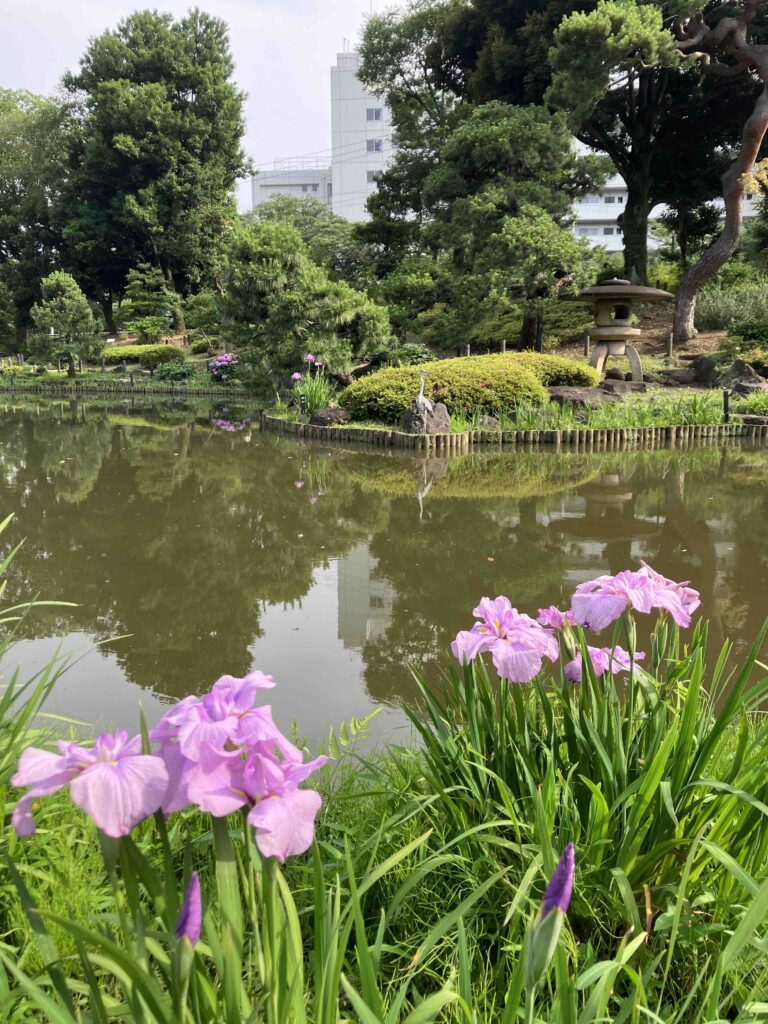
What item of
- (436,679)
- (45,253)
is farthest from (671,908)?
(45,253)

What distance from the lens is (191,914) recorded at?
615 millimetres

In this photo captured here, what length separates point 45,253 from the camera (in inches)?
1200

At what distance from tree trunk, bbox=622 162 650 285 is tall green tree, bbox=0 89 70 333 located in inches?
819

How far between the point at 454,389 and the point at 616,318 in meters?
5.14

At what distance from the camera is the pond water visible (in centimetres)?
351

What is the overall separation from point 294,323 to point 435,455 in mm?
5097

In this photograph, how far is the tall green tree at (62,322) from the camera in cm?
2288

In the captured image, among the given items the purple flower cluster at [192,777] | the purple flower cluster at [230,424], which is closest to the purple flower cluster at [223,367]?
the purple flower cluster at [230,424]

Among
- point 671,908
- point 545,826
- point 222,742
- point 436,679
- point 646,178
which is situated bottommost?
point 436,679

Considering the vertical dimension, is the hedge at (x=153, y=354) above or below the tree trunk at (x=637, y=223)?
below

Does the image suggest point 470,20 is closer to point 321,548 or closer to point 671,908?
point 321,548

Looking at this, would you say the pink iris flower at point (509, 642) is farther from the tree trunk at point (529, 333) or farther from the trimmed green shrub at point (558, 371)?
the tree trunk at point (529, 333)

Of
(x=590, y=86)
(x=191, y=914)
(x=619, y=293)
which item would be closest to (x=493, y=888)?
(x=191, y=914)

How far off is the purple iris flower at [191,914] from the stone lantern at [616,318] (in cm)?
1468
